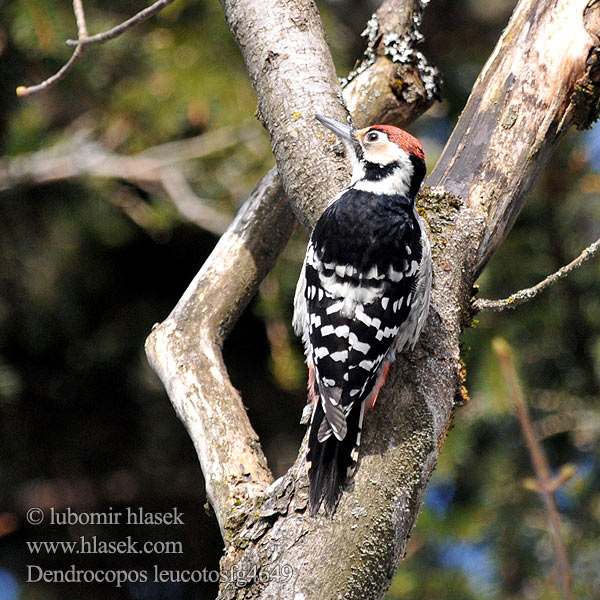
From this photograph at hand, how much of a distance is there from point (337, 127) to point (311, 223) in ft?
1.12

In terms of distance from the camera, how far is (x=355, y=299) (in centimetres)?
276

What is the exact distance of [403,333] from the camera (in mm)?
2633

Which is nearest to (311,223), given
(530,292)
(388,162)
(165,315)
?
(388,162)

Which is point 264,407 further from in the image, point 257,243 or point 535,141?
point 535,141

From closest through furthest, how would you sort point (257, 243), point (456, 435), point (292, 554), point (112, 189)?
point (292, 554) < point (257, 243) < point (456, 435) < point (112, 189)

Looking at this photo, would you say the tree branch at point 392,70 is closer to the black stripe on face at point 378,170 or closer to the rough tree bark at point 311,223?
the black stripe on face at point 378,170

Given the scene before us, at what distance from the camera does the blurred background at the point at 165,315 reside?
184 inches

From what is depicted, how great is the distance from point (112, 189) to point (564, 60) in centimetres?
320

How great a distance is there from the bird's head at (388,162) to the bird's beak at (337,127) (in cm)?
25

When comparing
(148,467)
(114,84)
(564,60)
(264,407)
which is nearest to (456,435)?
(264,407)

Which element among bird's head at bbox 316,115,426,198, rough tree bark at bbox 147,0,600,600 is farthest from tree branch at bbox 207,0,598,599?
bird's head at bbox 316,115,426,198

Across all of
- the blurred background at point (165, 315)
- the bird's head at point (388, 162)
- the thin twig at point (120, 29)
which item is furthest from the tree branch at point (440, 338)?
the blurred background at point (165, 315)

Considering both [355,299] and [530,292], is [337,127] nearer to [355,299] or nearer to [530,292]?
[355,299]

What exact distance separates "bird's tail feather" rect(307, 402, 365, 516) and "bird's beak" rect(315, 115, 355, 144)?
96 cm
